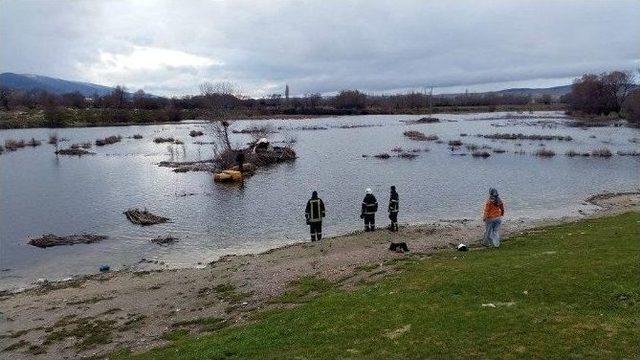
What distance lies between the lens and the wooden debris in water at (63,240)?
32.4m

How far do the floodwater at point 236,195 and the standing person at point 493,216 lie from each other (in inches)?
497

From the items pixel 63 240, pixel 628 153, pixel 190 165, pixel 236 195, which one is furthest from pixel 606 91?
pixel 63 240

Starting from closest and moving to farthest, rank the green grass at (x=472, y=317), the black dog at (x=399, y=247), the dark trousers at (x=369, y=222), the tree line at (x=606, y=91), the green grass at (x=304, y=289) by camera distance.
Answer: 1. the green grass at (x=472, y=317)
2. the green grass at (x=304, y=289)
3. the black dog at (x=399, y=247)
4. the dark trousers at (x=369, y=222)
5. the tree line at (x=606, y=91)

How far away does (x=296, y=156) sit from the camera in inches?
2975

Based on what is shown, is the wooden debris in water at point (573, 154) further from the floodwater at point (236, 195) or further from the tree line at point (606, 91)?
the tree line at point (606, 91)

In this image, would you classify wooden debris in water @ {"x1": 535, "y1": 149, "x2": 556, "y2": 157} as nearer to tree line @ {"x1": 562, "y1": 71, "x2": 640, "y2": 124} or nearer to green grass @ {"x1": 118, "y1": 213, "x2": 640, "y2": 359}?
green grass @ {"x1": 118, "y1": 213, "x2": 640, "y2": 359}

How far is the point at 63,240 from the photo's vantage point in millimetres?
32969

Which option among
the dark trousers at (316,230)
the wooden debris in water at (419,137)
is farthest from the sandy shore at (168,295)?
the wooden debris in water at (419,137)

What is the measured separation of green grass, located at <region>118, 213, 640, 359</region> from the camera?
10383 millimetres

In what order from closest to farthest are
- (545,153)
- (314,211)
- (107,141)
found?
1. (314,211)
2. (545,153)
3. (107,141)

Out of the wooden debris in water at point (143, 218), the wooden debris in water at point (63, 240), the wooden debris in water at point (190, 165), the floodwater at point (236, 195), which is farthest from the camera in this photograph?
the wooden debris in water at point (190, 165)

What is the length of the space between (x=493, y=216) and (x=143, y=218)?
25798mm

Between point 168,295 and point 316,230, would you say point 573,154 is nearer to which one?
point 316,230

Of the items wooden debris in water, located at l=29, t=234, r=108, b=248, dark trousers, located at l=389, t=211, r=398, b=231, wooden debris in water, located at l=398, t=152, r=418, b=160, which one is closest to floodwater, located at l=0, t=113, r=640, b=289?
wooden debris in water, located at l=29, t=234, r=108, b=248
